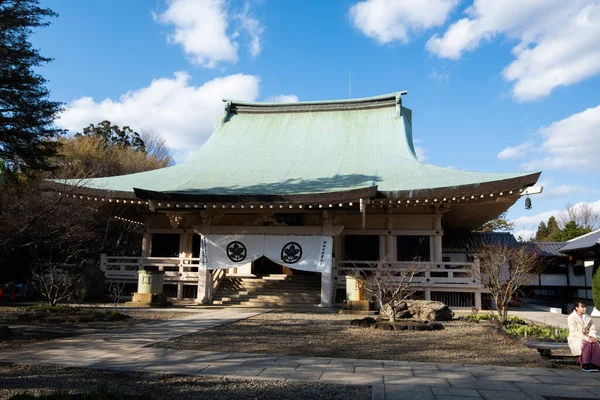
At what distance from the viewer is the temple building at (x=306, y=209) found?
559 inches

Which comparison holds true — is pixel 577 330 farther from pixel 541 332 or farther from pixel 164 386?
pixel 164 386

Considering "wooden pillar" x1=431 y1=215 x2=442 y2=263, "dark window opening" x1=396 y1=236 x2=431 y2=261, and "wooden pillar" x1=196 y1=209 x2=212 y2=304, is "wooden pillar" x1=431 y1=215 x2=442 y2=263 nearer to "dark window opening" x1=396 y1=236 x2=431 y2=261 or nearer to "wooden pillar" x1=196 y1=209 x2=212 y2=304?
"dark window opening" x1=396 y1=236 x2=431 y2=261

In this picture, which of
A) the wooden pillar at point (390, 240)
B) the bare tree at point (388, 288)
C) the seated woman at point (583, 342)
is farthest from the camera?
the wooden pillar at point (390, 240)

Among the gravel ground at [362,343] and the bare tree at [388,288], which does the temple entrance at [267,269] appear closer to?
the bare tree at [388,288]

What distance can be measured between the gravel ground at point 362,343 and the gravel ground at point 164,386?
1.94 m

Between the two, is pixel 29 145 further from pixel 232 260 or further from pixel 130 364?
pixel 232 260

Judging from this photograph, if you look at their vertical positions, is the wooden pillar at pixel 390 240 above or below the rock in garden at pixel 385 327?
above

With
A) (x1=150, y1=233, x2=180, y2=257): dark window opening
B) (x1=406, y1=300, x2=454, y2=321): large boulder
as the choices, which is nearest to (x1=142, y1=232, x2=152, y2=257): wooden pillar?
(x1=150, y1=233, x2=180, y2=257): dark window opening

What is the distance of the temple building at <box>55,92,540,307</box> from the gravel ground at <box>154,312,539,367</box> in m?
4.55

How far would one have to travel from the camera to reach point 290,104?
76.7 ft

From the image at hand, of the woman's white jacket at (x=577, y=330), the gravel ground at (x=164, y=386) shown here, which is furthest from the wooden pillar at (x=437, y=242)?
the gravel ground at (x=164, y=386)

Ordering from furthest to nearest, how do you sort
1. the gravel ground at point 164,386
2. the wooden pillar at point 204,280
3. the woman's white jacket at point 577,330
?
the wooden pillar at point 204,280 → the woman's white jacket at point 577,330 → the gravel ground at point 164,386

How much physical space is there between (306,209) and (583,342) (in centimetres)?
965

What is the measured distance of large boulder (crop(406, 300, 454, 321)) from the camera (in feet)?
37.6
